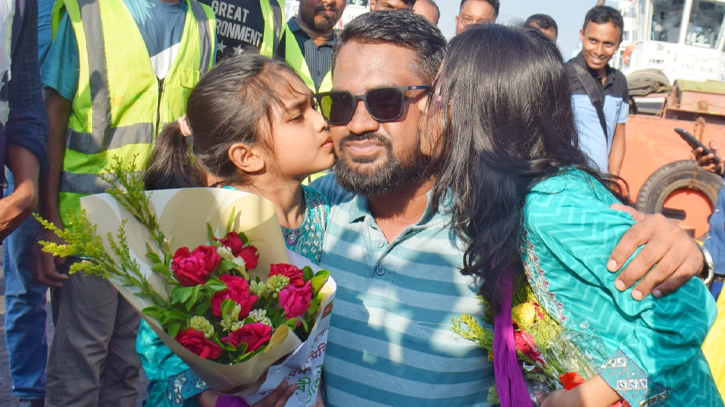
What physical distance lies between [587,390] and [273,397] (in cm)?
84

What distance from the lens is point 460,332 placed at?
1.97 meters

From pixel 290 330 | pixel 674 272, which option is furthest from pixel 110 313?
pixel 674 272

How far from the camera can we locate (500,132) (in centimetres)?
198

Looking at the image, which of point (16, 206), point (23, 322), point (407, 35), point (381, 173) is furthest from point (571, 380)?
point (23, 322)

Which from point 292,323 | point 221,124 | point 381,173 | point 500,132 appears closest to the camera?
point 292,323

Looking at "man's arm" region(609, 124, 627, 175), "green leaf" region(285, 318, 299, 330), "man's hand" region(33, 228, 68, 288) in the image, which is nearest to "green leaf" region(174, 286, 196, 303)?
"green leaf" region(285, 318, 299, 330)

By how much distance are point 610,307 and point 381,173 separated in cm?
92

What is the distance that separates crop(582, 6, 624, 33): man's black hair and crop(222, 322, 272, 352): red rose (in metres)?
5.45

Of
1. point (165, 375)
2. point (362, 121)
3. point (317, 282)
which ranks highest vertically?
point (362, 121)

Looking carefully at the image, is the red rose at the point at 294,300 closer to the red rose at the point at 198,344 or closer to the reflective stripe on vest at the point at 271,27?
the red rose at the point at 198,344

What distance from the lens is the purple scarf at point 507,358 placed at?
1852 mm

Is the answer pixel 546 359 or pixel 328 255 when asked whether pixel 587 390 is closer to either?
pixel 546 359

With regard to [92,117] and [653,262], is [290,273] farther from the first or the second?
[92,117]

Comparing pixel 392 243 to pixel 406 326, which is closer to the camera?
pixel 406 326
